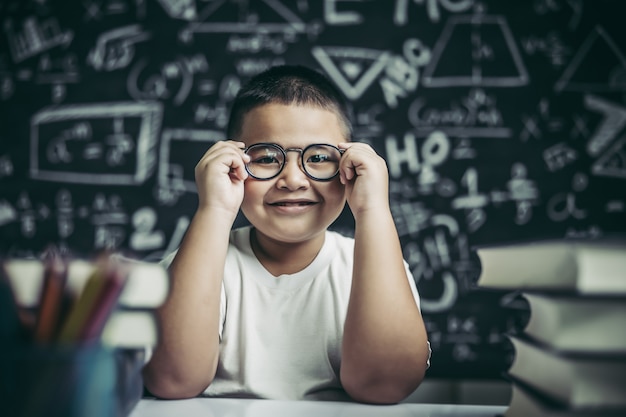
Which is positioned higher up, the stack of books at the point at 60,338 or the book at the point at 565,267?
the book at the point at 565,267

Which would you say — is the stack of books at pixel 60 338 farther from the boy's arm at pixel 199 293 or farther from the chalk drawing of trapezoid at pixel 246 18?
the chalk drawing of trapezoid at pixel 246 18

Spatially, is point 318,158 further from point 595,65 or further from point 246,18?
point 595,65

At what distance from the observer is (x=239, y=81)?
2.28m

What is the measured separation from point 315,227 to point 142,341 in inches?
24.2

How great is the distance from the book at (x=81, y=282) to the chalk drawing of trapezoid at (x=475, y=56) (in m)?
1.95

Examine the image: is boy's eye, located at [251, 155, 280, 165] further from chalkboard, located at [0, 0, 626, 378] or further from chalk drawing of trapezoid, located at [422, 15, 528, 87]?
chalk drawing of trapezoid, located at [422, 15, 528, 87]

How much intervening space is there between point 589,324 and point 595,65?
2.03 metres

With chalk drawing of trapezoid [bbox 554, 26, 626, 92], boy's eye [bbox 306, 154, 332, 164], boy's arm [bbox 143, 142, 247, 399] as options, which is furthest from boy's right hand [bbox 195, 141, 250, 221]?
chalk drawing of trapezoid [bbox 554, 26, 626, 92]

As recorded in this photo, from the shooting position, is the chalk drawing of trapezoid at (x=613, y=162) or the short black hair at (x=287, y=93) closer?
the short black hair at (x=287, y=93)

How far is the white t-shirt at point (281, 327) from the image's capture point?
1.00m

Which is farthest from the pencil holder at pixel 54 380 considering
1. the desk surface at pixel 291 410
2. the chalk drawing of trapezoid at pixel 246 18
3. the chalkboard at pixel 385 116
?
the chalk drawing of trapezoid at pixel 246 18

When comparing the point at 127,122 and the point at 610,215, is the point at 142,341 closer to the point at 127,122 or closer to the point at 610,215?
the point at 127,122

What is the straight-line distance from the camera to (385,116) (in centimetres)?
226

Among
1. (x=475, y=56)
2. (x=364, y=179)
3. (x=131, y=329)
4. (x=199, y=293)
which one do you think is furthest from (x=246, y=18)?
(x=131, y=329)
